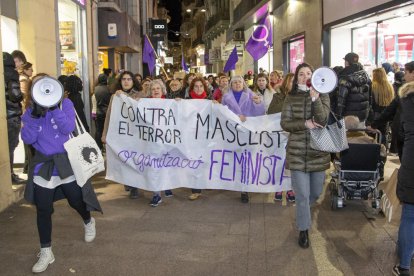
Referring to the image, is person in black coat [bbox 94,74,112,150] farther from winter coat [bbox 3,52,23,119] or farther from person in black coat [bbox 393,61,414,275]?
person in black coat [bbox 393,61,414,275]

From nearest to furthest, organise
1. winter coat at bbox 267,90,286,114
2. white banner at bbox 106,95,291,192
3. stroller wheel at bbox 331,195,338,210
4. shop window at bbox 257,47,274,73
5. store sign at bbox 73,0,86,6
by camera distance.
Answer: stroller wheel at bbox 331,195,338,210 → white banner at bbox 106,95,291,192 → winter coat at bbox 267,90,286,114 → store sign at bbox 73,0,86,6 → shop window at bbox 257,47,274,73

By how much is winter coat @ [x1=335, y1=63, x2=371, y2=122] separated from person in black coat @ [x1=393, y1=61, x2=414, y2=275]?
3.80 m

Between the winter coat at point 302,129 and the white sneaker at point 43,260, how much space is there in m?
2.52

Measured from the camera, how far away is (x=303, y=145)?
5.28 meters

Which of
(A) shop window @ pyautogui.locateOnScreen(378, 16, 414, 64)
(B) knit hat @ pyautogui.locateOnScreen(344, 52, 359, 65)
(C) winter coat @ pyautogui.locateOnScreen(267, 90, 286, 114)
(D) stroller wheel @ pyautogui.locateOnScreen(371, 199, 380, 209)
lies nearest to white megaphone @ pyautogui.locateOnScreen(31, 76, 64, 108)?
(C) winter coat @ pyautogui.locateOnScreen(267, 90, 286, 114)

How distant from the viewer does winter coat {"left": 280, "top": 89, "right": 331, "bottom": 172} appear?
5.18 m

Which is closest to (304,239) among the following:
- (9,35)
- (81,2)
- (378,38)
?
(9,35)

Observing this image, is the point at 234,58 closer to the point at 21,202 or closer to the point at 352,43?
the point at 352,43

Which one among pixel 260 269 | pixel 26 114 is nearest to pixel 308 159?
pixel 260 269

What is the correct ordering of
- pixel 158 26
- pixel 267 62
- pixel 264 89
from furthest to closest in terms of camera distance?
pixel 158 26 < pixel 267 62 < pixel 264 89

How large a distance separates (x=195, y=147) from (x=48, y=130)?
2805 mm

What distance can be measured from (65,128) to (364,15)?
27.8ft

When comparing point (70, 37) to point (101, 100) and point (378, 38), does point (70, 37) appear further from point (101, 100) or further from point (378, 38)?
point (378, 38)

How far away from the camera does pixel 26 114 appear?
481 cm
